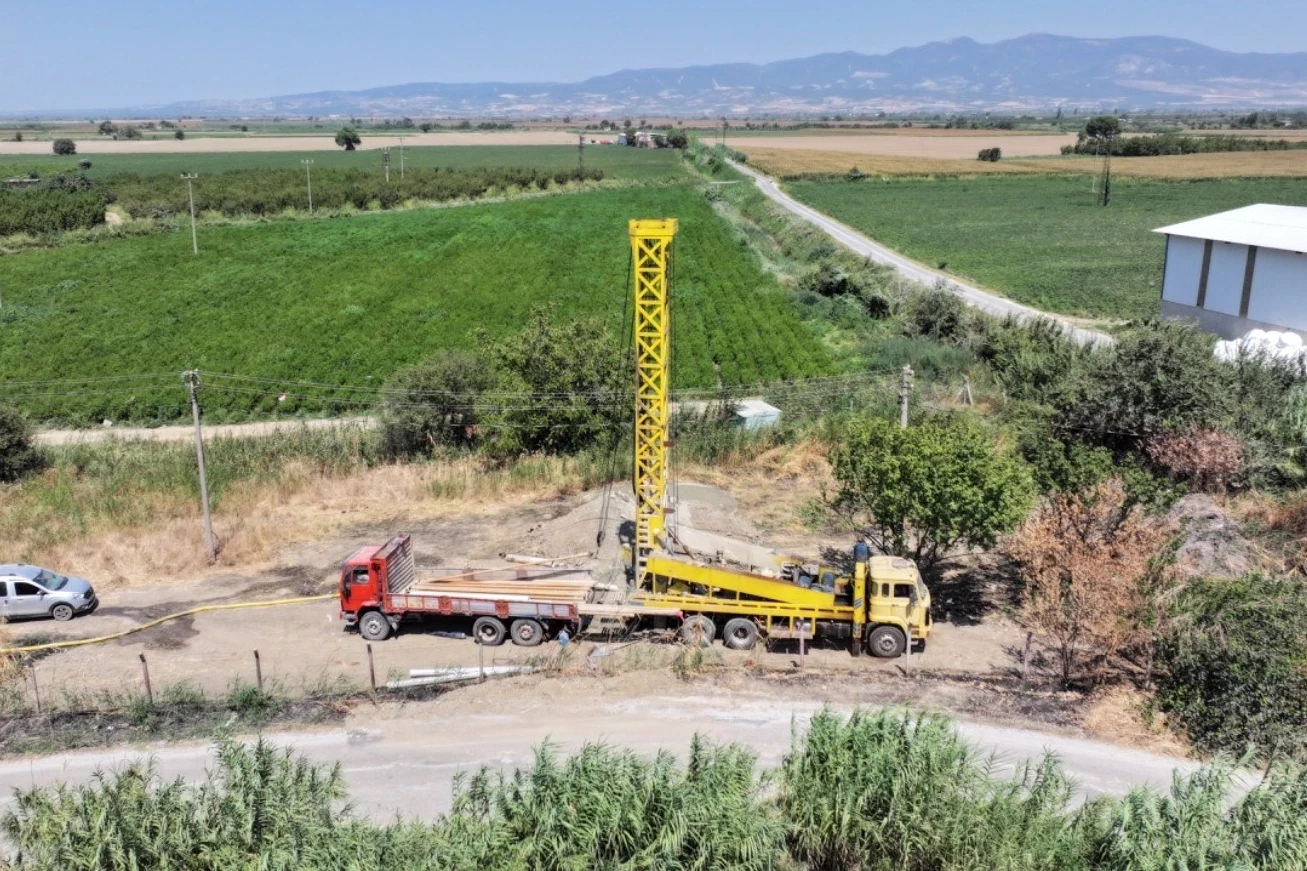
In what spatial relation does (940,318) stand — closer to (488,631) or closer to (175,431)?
(488,631)

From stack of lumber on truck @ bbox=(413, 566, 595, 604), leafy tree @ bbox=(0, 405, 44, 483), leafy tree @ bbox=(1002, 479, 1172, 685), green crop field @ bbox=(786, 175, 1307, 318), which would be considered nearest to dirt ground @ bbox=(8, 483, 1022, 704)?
stack of lumber on truck @ bbox=(413, 566, 595, 604)

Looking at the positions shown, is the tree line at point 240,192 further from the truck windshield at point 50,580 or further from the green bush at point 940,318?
the truck windshield at point 50,580

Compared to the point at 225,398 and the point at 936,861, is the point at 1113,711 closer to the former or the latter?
the point at 936,861

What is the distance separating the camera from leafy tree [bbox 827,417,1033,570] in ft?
73.2

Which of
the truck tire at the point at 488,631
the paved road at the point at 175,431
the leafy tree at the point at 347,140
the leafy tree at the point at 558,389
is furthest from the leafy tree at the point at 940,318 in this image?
the leafy tree at the point at 347,140

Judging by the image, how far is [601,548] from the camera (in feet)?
87.3

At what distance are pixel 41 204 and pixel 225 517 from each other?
70.3 meters

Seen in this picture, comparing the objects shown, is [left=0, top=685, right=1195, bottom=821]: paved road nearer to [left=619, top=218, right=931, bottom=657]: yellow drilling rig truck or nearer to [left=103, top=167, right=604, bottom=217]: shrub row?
[left=619, top=218, right=931, bottom=657]: yellow drilling rig truck

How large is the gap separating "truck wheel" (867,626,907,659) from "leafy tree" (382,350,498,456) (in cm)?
1657

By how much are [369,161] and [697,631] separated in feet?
464

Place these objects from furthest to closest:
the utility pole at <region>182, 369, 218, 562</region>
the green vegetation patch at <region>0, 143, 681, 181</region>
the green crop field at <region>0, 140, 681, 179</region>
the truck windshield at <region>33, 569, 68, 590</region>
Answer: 1. the green crop field at <region>0, 140, 681, 179</region>
2. the green vegetation patch at <region>0, 143, 681, 181</region>
3. the utility pole at <region>182, 369, 218, 562</region>
4. the truck windshield at <region>33, 569, 68, 590</region>

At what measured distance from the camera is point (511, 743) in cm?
1886

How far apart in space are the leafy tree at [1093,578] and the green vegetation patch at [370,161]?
103480 mm

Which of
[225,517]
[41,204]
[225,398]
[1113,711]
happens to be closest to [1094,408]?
[1113,711]
